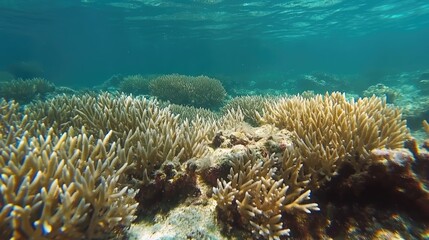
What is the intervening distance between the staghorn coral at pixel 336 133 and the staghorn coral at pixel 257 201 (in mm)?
593

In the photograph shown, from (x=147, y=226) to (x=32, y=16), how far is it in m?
41.6

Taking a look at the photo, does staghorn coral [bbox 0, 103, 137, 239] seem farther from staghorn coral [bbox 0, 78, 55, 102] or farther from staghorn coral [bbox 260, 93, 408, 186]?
staghorn coral [bbox 0, 78, 55, 102]

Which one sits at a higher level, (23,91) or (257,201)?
(257,201)

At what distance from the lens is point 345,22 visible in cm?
3941

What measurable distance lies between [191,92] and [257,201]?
1151cm

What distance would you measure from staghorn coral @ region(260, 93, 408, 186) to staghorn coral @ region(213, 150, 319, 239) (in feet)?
1.94

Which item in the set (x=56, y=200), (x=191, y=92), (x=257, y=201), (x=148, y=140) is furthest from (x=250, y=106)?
(x=56, y=200)

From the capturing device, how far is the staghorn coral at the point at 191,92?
14219 mm

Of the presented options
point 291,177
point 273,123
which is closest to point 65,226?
point 291,177

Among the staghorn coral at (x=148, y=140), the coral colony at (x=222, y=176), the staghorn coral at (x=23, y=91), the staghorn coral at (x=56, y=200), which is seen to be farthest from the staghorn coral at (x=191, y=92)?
the staghorn coral at (x=56, y=200)

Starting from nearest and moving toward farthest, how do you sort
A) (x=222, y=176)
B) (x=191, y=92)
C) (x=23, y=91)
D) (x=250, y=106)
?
1. (x=222, y=176)
2. (x=250, y=106)
3. (x=23, y=91)
4. (x=191, y=92)

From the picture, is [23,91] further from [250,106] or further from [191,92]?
[250,106]

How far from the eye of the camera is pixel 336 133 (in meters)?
3.83

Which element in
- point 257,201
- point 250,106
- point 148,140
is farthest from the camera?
point 250,106
